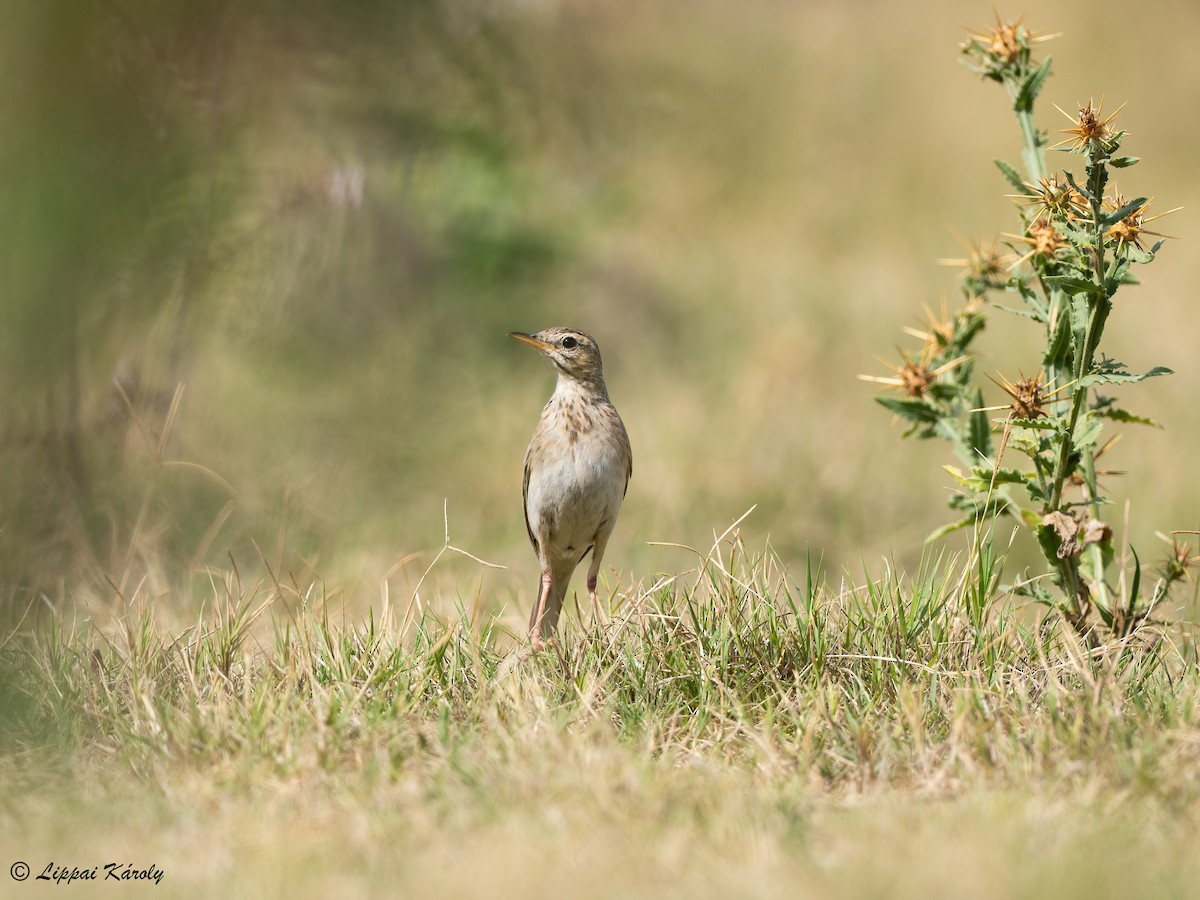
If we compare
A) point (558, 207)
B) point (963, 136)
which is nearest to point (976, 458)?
point (558, 207)

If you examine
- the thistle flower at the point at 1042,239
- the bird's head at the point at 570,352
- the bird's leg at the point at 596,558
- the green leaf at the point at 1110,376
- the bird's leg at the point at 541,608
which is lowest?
the bird's leg at the point at 541,608

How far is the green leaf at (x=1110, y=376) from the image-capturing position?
3.95 meters

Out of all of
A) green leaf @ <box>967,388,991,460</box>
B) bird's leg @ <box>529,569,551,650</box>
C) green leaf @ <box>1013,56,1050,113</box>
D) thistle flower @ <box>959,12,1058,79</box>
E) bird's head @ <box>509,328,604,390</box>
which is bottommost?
bird's leg @ <box>529,569,551,650</box>

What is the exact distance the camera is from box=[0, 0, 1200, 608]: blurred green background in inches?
198

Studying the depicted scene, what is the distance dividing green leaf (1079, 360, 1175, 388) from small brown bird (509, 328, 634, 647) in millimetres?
1758

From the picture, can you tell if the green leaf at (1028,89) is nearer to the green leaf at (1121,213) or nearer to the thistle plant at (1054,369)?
the thistle plant at (1054,369)

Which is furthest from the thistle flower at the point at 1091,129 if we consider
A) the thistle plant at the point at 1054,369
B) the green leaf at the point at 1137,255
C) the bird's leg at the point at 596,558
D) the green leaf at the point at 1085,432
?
the bird's leg at the point at 596,558

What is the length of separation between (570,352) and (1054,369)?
6.06ft

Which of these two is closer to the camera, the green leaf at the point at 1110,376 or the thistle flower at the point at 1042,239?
the green leaf at the point at 1110,376

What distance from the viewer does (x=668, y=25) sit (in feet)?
53.9

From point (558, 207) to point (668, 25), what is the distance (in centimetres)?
581

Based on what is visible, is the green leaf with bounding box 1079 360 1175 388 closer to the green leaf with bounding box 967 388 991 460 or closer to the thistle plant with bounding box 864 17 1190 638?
the thistle plant with bounding box 864 17 1190 638

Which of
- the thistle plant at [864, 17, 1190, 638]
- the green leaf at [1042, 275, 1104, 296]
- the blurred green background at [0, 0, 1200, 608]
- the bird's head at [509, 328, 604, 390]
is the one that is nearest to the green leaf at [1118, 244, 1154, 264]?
the thistle plant at [864, 17, 1190, 638]

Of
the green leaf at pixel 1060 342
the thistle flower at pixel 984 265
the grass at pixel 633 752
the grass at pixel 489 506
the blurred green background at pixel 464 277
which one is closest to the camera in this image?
the grass at pixel 633 752
